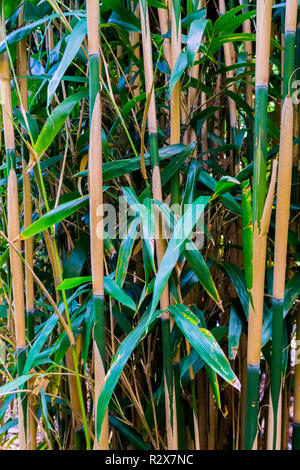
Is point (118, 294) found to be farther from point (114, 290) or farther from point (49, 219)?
point (49, 219)

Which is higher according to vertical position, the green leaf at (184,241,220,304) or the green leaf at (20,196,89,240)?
the green leaf at (20,196,89,240)

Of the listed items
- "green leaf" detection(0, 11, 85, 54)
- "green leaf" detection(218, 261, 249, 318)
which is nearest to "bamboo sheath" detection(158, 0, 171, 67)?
"green leaf" detection(0, 11, 85, 54)

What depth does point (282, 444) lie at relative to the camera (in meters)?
0.90

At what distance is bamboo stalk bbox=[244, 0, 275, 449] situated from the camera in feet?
1.72

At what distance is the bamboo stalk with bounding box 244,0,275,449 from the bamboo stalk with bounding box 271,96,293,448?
24 mm

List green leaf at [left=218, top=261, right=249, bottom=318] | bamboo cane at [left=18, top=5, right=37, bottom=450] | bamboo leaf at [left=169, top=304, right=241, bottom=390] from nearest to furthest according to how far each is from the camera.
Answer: bamboo leaf at [left=169, top=304, right=241, bottom=390]
green leaf at [left=218, top=261, right=249, bottom=318]
bamboo cane at [left=18, top=5, right=37, bottom=450]

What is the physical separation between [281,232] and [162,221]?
0.17 meters

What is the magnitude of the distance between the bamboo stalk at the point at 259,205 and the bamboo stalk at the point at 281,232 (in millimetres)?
24

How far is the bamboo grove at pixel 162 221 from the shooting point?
0.55 metres

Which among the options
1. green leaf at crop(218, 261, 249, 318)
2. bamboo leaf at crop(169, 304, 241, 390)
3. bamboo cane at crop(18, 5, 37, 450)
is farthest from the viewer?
bamboo cane at crop(18, 5, 37, 450)

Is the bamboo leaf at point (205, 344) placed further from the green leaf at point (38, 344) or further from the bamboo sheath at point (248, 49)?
the bamboo sheath at point (248, 49)

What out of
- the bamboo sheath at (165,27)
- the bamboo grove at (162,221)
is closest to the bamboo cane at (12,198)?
the bamboo grove at (162,221)

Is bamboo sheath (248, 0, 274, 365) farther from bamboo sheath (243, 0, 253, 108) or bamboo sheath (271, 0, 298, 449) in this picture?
bamboo sheath (243, 0, 253, 108)

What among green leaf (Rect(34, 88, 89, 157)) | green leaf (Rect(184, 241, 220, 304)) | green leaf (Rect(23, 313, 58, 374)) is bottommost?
green leaf (Rect(23, 313, 58, 374))
